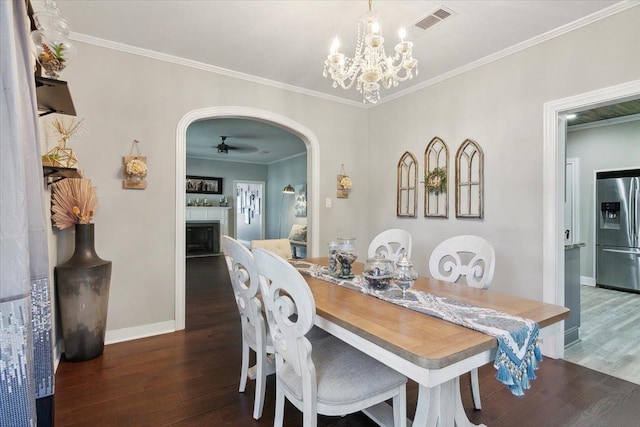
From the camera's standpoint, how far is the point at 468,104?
132 inches

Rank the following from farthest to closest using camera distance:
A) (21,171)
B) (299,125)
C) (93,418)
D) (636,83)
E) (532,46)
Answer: (299,125) < (532,46) < (636,83) < (93,418) < (21,171)

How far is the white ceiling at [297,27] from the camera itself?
92.8 inches

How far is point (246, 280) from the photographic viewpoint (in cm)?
184

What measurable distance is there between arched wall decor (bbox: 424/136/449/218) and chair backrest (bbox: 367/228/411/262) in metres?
1.19

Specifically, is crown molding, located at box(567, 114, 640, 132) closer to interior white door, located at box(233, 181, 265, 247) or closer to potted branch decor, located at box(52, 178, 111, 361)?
potted branch decor, located at box(52, 178, 111, 361)

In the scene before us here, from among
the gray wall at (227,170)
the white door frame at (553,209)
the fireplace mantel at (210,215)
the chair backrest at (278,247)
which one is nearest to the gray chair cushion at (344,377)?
the chair backrest at (278,247)

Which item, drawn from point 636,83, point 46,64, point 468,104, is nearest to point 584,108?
point 636,83

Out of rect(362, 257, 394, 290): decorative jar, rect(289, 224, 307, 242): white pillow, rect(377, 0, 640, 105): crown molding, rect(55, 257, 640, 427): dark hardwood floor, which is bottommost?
rect(55, 257, 640, 427): dark hardwood floor

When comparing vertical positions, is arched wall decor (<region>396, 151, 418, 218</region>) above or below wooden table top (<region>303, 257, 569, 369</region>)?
above

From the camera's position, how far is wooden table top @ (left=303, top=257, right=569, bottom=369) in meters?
1.04

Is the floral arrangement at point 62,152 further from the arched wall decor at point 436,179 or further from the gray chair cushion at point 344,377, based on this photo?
the arched wall decor at point 436,179

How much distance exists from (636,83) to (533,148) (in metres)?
0.75

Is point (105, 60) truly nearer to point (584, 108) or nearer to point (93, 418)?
point (93, 418)

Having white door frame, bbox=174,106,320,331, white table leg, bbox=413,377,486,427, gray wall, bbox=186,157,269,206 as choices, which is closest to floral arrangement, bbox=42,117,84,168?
white door frame, bbox=174,106,320,331
